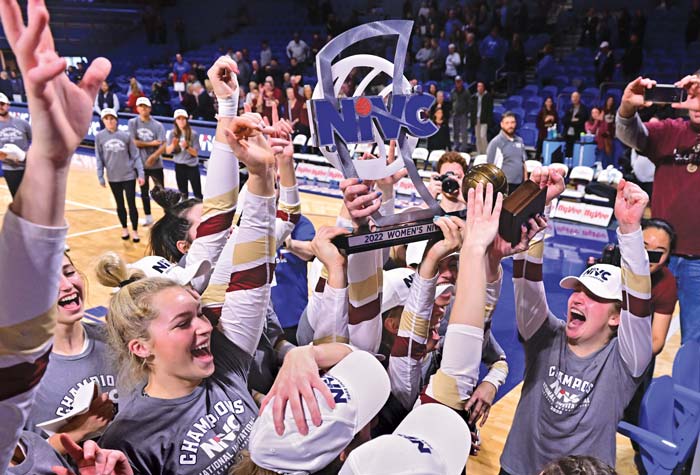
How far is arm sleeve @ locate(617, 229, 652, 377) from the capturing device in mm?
2178

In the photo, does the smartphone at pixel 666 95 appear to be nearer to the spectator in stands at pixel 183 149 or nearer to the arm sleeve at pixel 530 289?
the arm sleeve at pixel 530 289

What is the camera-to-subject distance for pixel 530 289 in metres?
2.56

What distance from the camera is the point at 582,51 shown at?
13.7 m

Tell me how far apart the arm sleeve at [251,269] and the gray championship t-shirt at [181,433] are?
0.26 metres

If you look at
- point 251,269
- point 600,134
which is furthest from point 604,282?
point 600,134

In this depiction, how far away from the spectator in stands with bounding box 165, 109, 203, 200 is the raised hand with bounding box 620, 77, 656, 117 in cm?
658

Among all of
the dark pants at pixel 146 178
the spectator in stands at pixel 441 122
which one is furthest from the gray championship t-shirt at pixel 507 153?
the dark pants at pixel 146 178

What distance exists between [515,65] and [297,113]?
5066 mm

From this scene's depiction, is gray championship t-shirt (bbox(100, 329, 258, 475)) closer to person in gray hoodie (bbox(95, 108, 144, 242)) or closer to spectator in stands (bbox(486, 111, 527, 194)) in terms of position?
spectator in stands (bbox(486, 111, 527, 194))

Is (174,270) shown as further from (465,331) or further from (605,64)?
(605,64)

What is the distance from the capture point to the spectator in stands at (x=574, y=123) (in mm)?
10852

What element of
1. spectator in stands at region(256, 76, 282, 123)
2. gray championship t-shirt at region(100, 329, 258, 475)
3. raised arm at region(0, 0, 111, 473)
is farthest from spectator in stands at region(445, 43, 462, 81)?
raised arm at region(0, 0, 111, 473)

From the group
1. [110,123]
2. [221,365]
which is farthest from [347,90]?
[221,365]

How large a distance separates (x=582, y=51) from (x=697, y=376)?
468 inches
